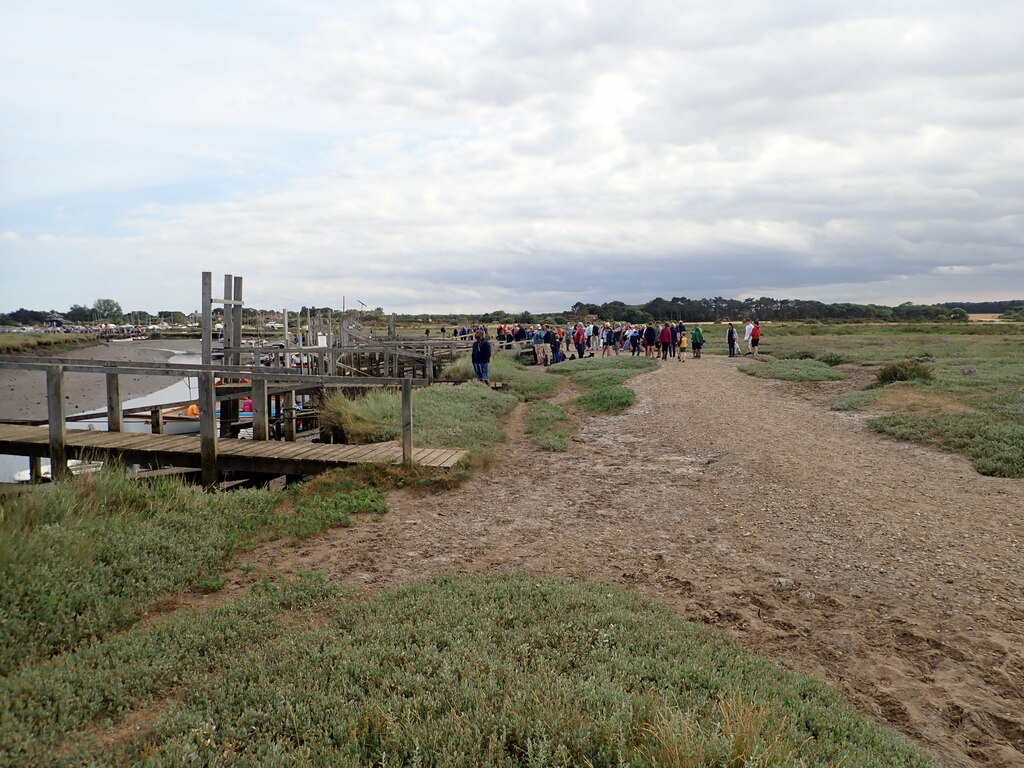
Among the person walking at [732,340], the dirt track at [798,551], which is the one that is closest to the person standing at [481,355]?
the dirt track at [798,551]

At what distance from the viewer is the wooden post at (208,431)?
30.6ft

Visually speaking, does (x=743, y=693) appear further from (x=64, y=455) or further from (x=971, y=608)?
(x=64, y=455)

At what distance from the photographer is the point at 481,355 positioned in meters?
18.8

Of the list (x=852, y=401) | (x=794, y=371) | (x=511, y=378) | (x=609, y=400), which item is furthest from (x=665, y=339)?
(x=852, y=401)

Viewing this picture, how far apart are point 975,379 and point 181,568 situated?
20289 mm

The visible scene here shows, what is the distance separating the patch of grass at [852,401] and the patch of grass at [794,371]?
4321 mm

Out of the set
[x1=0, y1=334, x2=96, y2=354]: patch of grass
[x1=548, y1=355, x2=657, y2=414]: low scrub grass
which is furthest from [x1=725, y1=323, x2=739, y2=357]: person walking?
[x1=0, y1=334, x2=96, y2=354]: patch of grass

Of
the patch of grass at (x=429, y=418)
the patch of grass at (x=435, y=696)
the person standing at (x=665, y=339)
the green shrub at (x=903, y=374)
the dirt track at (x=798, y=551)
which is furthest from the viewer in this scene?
the person standing at (x=665, y=339)

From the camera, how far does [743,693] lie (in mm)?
3385

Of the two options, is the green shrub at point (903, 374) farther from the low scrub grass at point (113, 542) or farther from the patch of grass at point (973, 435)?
the low scrub grass at point (113, 542)

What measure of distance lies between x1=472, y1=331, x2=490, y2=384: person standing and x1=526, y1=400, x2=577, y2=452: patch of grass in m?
2.61

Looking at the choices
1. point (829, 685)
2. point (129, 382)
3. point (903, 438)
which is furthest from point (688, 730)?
point (129, 382)

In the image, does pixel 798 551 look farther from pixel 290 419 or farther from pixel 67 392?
pixel 67 392

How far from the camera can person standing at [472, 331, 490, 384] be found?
734 inches
